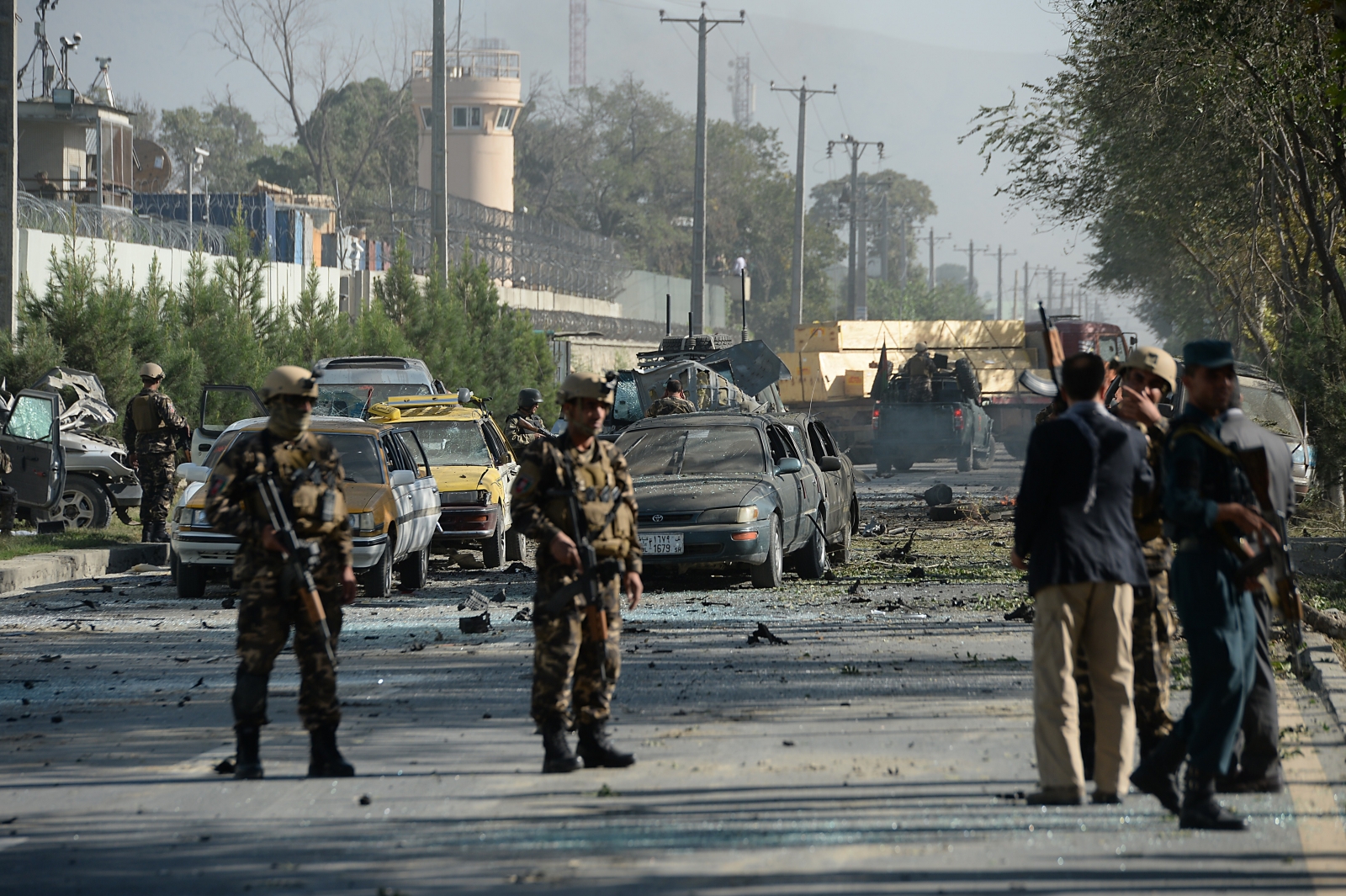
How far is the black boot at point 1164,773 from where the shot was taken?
5.98 m

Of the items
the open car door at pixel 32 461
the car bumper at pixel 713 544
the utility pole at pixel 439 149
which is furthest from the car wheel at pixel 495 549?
the utility pole at pixel 439 149

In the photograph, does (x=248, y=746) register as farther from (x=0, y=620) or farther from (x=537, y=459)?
(x=0, y=620)

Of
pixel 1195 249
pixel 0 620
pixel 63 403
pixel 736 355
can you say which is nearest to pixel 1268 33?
pixel 736 355

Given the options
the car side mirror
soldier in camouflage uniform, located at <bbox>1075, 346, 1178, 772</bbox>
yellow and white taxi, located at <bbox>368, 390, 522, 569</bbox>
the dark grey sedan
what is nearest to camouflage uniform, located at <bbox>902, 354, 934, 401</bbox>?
yellow and white taxi, located at <bbox>368, 390, 522, 569</bbox>

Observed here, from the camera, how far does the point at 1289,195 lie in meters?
21.9

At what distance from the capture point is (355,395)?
2284 centimetres

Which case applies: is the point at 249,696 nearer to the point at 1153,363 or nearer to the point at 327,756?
the point at 327,756

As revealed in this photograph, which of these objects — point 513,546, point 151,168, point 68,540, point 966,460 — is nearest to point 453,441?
point 513,546

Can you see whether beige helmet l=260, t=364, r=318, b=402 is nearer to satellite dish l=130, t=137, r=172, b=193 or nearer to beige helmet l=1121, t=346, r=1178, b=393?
beige helmet l=1121, t=346, r=1178, b=393

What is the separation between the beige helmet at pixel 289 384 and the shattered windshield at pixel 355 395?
14518 millimetres

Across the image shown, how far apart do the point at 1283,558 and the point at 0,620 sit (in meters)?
9.74

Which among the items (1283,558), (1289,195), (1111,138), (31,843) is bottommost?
(31,843)

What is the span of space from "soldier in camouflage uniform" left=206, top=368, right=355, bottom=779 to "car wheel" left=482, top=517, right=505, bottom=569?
357 inches

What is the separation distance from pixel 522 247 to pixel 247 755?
5477 centimetres
